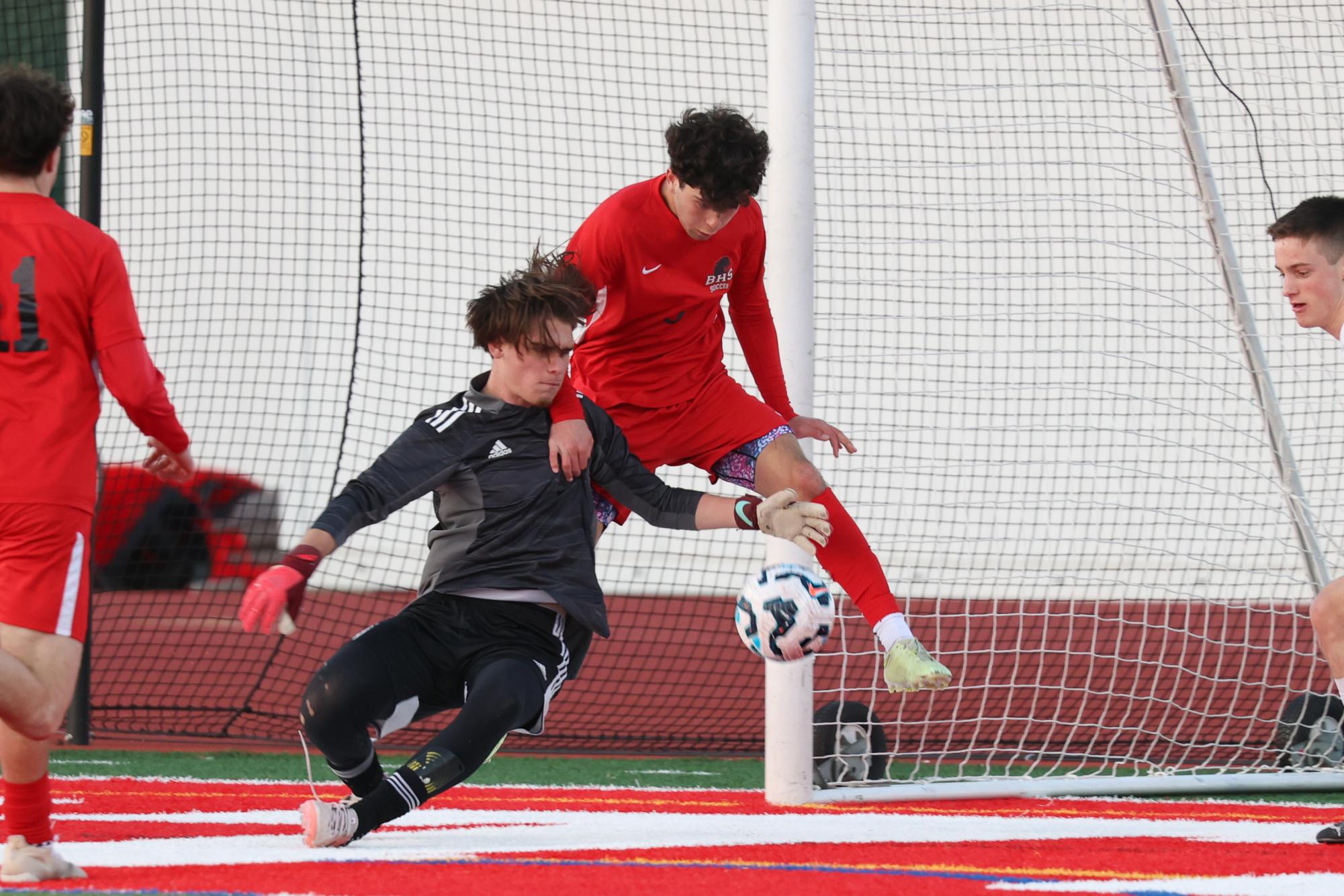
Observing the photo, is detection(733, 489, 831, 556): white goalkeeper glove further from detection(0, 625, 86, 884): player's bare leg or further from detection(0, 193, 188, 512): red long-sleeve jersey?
→ detection(0, 625, 86, 884): player's bare leg

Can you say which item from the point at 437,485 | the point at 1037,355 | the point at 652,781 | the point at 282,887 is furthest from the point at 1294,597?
the point at 282,887

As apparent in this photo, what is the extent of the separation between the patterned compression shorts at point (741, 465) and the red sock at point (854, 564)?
0.71ft

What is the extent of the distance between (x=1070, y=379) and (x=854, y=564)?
6637 millimetres

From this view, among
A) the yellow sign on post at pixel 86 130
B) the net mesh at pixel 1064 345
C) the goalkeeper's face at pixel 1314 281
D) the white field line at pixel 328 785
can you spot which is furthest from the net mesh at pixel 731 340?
the goalkeeper's face at pixel 1314 281

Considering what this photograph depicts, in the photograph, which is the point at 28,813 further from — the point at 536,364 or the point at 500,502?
the point at 536,364

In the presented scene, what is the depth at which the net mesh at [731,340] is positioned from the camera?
8.74 meters

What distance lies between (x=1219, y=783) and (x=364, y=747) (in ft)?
9.24

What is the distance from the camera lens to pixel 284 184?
1064 centimetres

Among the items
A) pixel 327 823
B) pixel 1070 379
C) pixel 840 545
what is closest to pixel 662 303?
pixel 840 545

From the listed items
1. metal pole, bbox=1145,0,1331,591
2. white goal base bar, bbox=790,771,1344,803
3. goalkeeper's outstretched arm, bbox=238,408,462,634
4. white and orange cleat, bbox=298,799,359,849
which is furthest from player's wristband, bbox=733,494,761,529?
metal pole, bbox=1145,0,1331,591

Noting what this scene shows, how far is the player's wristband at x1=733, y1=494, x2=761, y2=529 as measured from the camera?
11.0ft

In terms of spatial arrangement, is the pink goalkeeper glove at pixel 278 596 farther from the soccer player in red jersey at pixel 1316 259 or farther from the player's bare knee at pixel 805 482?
the soccer player in red jersey at pixel 1316 259

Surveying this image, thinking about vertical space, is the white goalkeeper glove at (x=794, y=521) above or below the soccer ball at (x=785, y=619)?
above

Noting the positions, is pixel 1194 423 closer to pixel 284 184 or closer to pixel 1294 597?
pixel 1294 597
